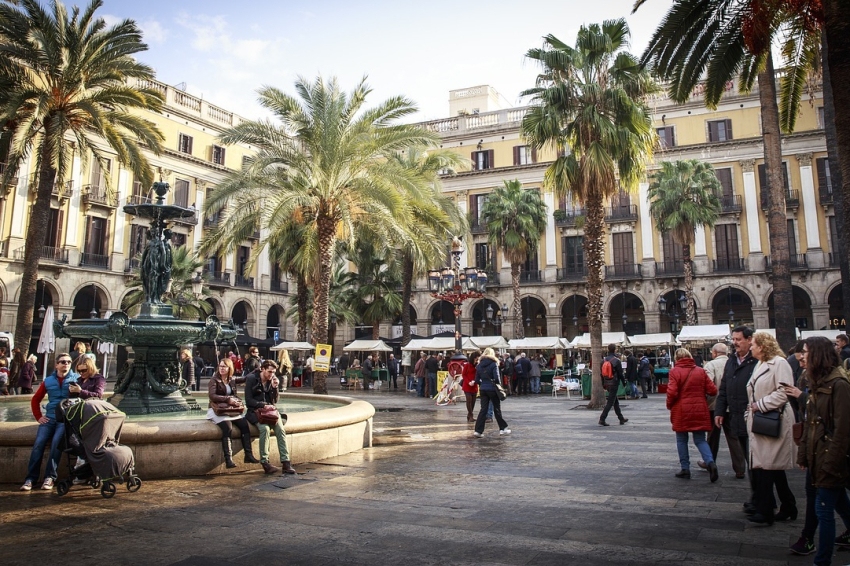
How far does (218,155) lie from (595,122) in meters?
30.1

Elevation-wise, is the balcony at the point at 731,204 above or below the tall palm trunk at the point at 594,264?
above

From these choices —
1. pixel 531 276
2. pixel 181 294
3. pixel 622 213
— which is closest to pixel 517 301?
pixel 531 276

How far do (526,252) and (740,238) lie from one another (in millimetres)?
12653

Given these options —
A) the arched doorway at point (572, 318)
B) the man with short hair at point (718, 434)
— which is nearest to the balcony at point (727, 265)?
the arched doorway at point (572, 318)

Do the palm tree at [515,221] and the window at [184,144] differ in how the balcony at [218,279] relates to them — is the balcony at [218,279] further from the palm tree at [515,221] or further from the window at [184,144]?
the palm tree at [515,221]

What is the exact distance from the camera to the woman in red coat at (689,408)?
6.84m

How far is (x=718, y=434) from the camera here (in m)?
7.27

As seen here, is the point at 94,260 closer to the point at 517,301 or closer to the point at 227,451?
the point at 517,301

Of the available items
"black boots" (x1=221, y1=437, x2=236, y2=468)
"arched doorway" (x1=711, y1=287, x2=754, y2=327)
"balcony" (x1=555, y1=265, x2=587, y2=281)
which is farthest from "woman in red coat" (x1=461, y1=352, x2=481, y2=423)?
"arched doorway" (x1=711, y1=287, x2=754, y2=327)

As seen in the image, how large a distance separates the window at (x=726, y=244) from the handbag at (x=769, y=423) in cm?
3466

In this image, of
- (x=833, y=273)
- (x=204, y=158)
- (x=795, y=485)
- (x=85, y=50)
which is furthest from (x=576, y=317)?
(x=795, y=485)

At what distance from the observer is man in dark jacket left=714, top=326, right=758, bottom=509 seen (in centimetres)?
606

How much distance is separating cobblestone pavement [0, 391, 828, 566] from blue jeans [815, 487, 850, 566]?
1.37 ft

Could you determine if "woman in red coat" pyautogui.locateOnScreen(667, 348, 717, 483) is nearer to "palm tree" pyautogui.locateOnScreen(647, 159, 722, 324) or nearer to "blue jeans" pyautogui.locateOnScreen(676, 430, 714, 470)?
"blue jeans" pyautogui.locateOnScreen(676, 430, 714, 470)
